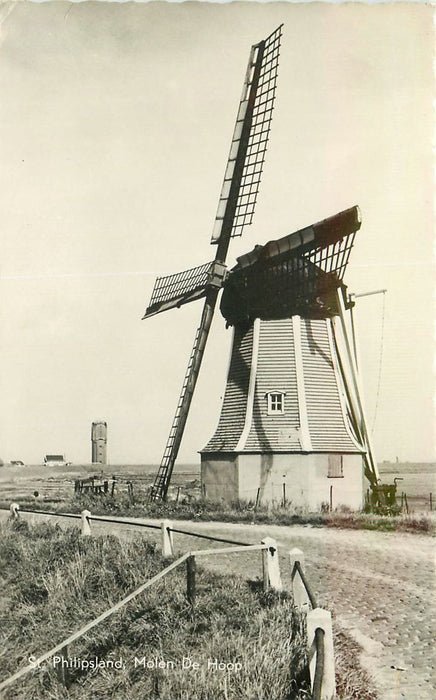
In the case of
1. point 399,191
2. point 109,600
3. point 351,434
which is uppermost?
point 399,191

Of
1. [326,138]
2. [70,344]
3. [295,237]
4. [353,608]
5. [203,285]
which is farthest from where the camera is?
[203,285]

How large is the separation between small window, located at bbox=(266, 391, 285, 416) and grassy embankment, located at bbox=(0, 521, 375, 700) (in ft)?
26.1

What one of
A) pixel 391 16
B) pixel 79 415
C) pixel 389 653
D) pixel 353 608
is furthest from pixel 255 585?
pixel 391 16

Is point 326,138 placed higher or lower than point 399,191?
higher

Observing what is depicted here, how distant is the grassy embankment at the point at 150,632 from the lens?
5.76m

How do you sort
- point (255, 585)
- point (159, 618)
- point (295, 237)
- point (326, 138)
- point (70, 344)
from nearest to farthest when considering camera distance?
point (159, 618) < point (255, 585) < point (326, 138) < point (70, 344) < point (295, 237)

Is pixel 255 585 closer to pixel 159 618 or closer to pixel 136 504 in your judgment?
pixel 159 618

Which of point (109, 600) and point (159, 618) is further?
point (109, 600)

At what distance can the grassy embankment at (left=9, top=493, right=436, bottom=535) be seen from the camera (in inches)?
584

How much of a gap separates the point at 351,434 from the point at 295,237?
579 centimetres

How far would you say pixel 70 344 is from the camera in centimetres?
Result: 1188

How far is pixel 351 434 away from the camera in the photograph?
62.3 ft

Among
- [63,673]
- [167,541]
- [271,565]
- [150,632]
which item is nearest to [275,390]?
[167,541]

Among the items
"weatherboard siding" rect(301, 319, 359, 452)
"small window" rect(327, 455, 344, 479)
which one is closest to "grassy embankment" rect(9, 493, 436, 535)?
"small window" rect(327, 455, 344, 479)
